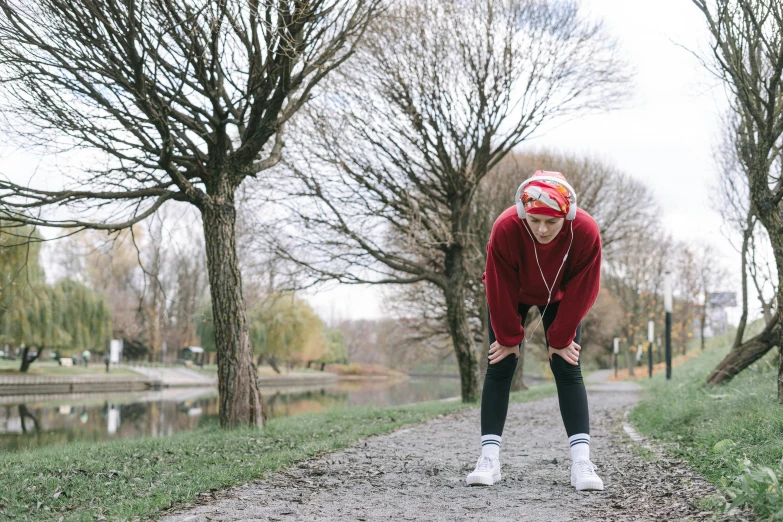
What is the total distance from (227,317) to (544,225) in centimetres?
556

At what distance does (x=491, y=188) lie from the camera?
19.5 meters

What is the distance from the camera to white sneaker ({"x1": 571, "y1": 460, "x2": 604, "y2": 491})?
3885 mm

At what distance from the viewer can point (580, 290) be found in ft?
12.8

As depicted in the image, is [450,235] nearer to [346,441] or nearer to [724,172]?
[724,172]

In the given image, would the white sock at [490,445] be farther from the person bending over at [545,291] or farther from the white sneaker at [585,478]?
the white sneaker at [585,478]

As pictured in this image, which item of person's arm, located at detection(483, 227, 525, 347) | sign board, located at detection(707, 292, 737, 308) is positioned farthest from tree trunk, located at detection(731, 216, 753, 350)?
sign board, located at detection(707, 292, 737, 308)

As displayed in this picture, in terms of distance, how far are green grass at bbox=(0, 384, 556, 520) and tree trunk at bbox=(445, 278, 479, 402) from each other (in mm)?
6430

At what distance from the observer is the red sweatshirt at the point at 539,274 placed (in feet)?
12.7

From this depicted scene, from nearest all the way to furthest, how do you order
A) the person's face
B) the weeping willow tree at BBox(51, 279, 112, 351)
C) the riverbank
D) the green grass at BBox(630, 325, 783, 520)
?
the green grass at BBox(630, 325, 783, 520) < the person's face < the riverbank < the weeping willow tree at BBox(51, 279, 112, 351)

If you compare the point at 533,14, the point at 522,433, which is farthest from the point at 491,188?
the point at 522,433

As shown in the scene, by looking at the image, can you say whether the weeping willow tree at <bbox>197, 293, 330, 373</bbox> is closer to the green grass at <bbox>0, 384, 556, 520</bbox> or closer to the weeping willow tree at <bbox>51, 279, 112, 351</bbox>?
the weeping willow tree at <bbox>51, 279, 112, 351</bbox>

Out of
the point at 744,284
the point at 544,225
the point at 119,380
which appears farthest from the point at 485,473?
the point at 119,380

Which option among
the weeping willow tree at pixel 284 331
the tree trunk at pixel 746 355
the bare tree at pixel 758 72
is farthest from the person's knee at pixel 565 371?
the weeping willow tree at pixel 284 331

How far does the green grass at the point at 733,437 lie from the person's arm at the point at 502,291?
1340mm
